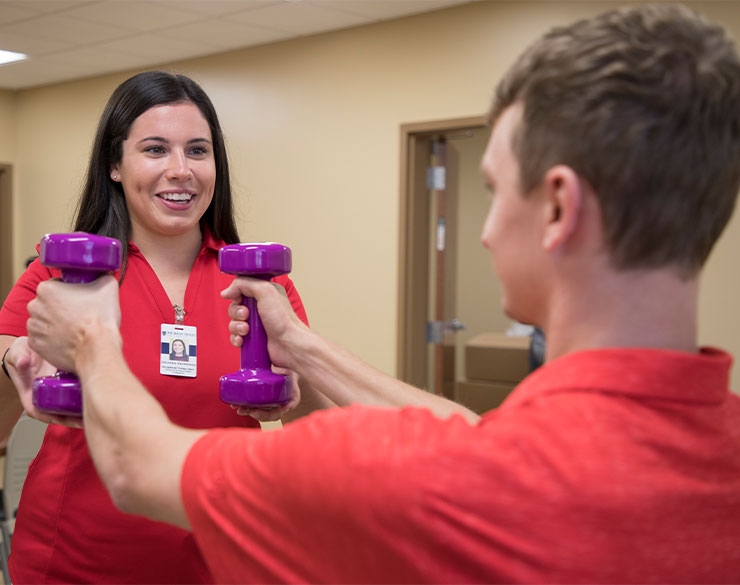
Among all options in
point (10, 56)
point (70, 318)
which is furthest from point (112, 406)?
point (10, 56)

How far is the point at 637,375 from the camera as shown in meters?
0.72

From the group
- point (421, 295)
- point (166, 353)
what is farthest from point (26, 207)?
point (166, 353)

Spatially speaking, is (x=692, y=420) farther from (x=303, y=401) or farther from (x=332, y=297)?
(x=332, y=297)

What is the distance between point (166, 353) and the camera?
159 cm

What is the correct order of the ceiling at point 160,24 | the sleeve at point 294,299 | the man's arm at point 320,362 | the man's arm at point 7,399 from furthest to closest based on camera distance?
1. the ceiling at point 160,24
2. the sleeve at point 294,299
3. the man's arm at point 7,399
4. the man's arm at point 320,362

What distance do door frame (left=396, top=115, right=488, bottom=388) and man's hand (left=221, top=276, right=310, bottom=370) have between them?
3.73 metres

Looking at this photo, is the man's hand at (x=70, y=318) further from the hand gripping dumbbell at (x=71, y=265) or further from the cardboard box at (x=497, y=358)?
the cardboard box at (x=497, y=358)

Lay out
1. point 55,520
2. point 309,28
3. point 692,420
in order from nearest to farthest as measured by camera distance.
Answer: point 692,420 → point 55,520 → point 309,28

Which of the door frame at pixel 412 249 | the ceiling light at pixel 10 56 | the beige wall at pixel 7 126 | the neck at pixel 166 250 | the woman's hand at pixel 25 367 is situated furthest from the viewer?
the beige wall at pixel 7 126

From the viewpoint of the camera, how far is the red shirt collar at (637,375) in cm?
72

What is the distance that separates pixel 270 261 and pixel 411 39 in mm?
4114

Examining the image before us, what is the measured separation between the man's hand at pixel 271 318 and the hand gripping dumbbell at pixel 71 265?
272 mm

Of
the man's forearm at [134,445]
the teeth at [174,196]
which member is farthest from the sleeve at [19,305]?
the man's forearm at [134,445]

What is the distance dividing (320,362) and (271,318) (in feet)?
0.38
